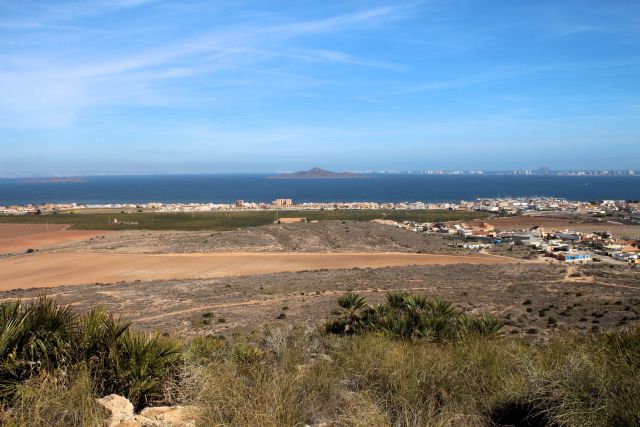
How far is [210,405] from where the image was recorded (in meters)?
5.22

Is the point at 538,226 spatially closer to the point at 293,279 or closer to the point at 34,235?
the point at 293,279

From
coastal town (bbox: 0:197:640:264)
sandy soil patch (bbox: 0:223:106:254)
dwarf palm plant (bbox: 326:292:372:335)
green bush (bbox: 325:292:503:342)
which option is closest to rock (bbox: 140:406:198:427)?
green bush (bbox: 325:292:503:342)

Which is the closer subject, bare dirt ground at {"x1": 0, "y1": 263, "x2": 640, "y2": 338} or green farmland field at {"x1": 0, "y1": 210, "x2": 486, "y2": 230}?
bare dirt ground at {"x1": 0, "y1": 263, "x2": 640, "y2": 338}

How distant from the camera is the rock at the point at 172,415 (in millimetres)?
4832

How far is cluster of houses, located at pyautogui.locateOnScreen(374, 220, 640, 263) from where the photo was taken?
47.4 metres

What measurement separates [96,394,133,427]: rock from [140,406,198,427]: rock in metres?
0.20

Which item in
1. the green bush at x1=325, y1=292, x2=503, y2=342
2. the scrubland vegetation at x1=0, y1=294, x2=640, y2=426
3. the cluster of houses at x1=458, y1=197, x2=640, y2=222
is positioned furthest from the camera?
the cluster of houses at x1=458, y1=197, x2=640, y2=222

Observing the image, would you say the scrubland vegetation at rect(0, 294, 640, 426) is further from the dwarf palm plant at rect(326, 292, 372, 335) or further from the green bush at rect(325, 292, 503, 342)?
the dwarf palm plant at rect(326, 292, 372, 335)

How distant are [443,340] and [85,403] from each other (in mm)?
7519

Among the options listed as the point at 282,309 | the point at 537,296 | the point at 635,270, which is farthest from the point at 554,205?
the point at 282,309

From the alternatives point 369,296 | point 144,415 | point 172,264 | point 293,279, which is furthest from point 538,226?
point 144,415

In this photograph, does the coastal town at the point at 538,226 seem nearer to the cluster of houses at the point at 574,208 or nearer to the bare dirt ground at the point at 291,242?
the cluster of houses at the point at 574,208

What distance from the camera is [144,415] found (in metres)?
5.18

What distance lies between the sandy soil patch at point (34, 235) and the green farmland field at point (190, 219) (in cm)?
414
